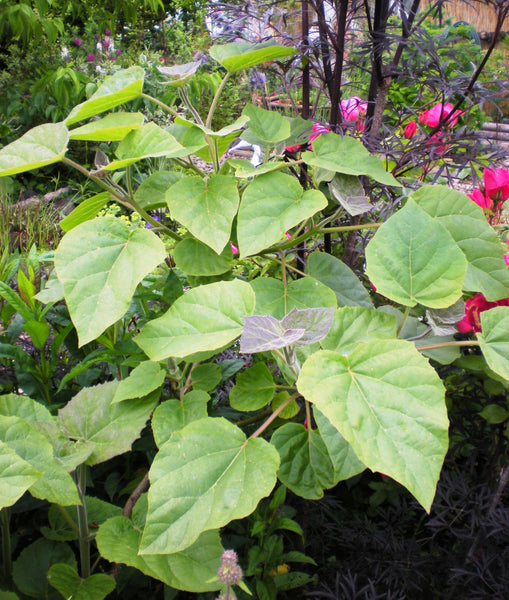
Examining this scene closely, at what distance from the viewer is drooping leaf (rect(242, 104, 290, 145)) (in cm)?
73

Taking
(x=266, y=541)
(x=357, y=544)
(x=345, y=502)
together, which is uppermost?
(x=266, y=541)

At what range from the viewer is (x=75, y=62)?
18.4 feet

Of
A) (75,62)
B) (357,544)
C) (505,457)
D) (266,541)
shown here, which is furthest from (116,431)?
(75,62)

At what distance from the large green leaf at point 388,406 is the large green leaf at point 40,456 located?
31 cm

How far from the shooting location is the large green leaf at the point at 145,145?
1.86 ft

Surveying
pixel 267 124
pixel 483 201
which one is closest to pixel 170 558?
pixel 267 124

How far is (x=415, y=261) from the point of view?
1.93 feet

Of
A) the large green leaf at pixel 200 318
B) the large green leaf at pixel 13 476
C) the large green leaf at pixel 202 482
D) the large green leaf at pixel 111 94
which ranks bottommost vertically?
the large green leaf at pixel 202 482

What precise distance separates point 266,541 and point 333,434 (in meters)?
0.39

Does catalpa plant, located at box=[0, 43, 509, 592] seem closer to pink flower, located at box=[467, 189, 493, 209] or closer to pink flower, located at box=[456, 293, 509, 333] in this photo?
pink flower, located at box=[456, 293, 509, 333]

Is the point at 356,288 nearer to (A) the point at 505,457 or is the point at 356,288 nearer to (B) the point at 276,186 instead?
(B) the point at 276,186

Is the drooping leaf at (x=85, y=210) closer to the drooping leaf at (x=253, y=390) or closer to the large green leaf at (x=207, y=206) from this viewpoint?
the large green leaf at (x=207, y=206)

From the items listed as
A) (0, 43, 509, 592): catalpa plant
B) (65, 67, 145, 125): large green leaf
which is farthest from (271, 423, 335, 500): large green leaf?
(65, 67, 145, 125): large green leaf

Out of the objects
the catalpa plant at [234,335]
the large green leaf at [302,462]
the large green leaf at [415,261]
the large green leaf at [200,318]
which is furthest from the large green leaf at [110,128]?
the large green leaf at [302,462]
